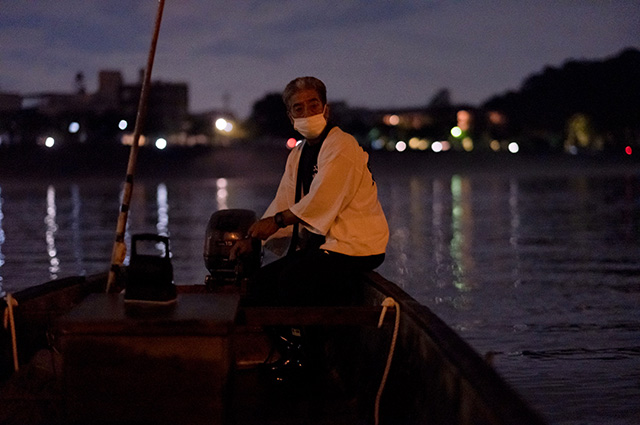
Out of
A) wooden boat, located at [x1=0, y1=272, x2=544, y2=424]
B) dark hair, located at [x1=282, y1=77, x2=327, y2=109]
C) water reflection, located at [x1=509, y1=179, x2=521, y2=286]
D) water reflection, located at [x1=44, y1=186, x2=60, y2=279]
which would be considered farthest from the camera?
water reflection, located at [x1=44, y1=186, x2=60, y2=279]

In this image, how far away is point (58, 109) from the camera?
13350cm

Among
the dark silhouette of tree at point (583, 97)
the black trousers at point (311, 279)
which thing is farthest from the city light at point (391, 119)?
the black trousers at point (311, 279)

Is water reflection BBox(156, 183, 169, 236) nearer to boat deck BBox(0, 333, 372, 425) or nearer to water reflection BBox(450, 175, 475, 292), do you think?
water reflection BBox(450, 175, 475, 292)

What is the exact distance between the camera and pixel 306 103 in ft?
16.6

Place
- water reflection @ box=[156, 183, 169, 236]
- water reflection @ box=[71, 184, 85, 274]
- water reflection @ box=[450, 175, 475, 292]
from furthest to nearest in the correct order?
1. water reflection @ box=[156, 183, 169, 236]
2. water reflection @ box=[71, 184, 85, 274]
3. water reflection @ box=[450, 175, 475, 292]

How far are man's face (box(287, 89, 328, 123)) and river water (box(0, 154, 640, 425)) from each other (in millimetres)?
2453

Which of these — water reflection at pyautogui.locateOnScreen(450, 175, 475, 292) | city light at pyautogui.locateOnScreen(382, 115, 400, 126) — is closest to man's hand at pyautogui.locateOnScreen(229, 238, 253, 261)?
water reflection at pyautogui.locateOnScreen(450, 175, 475, 292)

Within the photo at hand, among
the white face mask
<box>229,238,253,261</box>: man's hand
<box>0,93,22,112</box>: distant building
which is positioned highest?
<box>0,93,22,112</box>: distant building

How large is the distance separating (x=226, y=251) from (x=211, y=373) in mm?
2574

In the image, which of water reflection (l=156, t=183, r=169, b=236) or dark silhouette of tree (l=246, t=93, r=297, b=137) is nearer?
water reflection (l=156, t=183, r=169, b=236)

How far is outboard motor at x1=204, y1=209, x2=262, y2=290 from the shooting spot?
20.8ft

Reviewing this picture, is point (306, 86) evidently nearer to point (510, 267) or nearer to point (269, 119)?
point (510, 267)

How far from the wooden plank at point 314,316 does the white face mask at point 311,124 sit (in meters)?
1.15

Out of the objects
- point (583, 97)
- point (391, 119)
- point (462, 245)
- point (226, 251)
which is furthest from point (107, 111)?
point (226, 251)
